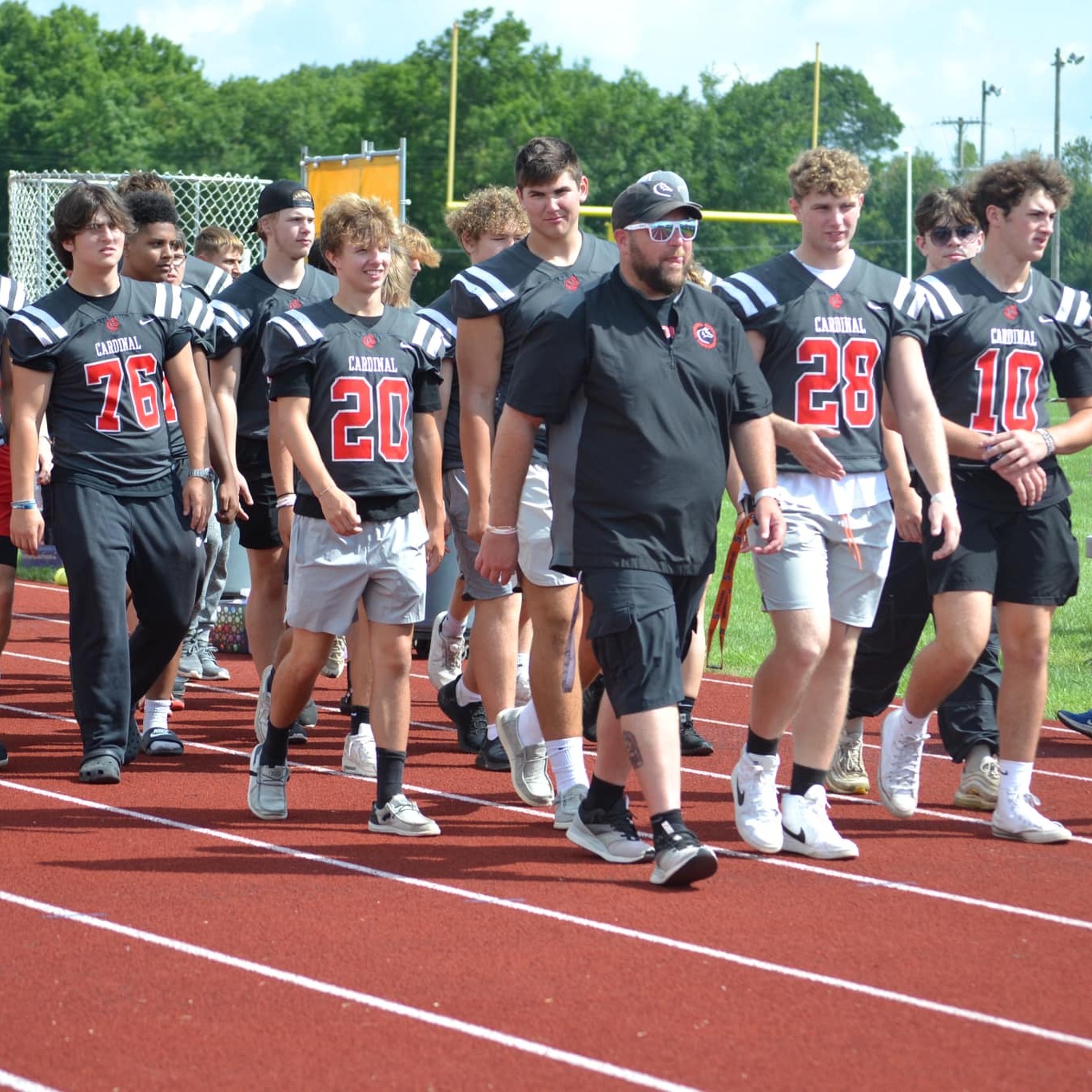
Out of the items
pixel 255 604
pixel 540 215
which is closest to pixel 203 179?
pixel 255 604

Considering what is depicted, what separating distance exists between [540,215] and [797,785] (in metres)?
2.21

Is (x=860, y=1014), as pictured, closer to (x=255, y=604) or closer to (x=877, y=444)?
(x=877, y=444)

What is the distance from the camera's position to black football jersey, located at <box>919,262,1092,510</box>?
650cm

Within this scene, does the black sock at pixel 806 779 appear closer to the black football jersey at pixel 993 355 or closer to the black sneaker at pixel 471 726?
the black football jersey at pixel 993 355

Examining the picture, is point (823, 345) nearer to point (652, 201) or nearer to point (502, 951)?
point (652, 201)

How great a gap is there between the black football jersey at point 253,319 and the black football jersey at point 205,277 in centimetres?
89

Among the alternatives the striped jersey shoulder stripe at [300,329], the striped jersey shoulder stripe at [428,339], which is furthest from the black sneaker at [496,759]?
the striped jersey shoulder stripe at [300,329]

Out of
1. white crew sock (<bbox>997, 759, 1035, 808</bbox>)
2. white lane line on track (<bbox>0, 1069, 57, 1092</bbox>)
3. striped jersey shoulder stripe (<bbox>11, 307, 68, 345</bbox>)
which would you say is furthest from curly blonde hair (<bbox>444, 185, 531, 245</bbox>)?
white lane line on track (<bbox>0, 1069, 57, 1092</bbox>)

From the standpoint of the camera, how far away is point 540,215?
6.77 m

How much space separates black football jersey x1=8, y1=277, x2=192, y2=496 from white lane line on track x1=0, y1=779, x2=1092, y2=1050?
4.27 ft

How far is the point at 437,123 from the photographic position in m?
79.7

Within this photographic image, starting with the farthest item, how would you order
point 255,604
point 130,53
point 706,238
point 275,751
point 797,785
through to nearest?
point 130,53
point 706,238
point 255,604
point 275,751
point 797,785

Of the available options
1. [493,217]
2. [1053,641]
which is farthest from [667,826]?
[1053,641]

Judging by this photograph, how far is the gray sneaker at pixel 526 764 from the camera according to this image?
7.00 m
